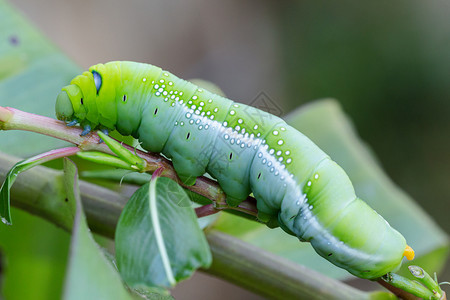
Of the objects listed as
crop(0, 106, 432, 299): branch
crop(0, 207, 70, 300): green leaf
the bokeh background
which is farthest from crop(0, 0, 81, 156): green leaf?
the bokeh background

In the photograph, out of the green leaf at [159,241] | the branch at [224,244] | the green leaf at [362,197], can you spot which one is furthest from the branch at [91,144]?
the green leaf at [362,197]

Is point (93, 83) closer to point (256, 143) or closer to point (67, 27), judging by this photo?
point (256, 143)

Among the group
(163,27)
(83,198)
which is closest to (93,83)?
(83,198)

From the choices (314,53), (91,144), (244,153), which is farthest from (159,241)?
(314,53)

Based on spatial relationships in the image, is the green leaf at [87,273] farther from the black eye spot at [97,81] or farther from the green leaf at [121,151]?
the black eye spot at [97,81]

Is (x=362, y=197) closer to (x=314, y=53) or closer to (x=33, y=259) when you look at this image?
(x=33, y=259)

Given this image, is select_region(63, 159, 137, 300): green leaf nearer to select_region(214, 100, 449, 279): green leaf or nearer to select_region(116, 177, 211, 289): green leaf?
select_region(116, 177, 211, 289): green leaf
